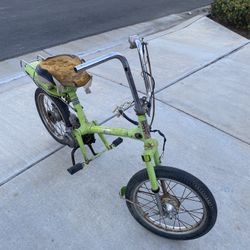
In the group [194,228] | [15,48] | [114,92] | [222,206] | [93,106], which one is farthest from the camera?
[15,48]

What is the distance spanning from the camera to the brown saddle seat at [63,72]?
2.29 meters

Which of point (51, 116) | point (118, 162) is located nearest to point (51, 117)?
point (51, 116)

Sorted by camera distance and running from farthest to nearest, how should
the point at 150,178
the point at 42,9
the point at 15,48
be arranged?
1. the point at 42,9
2. the point at 15,48
3. the point at 150,178

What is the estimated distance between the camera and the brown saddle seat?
2291 mm

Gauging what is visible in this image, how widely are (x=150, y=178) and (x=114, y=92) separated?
7.11ft

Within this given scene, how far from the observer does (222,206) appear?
8.14 ft

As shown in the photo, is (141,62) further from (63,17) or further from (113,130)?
(63,17)

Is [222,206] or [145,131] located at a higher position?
[145,131]

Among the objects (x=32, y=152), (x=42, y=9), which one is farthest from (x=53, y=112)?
(x=42, y=9)

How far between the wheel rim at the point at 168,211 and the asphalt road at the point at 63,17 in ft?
11.5

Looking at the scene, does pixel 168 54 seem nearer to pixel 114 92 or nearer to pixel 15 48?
pixel 114 92

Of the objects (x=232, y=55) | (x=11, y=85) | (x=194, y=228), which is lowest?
(x=232, y=55)

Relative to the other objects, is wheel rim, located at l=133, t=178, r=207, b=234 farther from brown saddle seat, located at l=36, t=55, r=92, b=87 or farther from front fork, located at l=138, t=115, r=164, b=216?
brown saddle seat, located at l=36, t=55, r=92, b=87

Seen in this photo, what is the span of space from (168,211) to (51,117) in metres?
1.48
